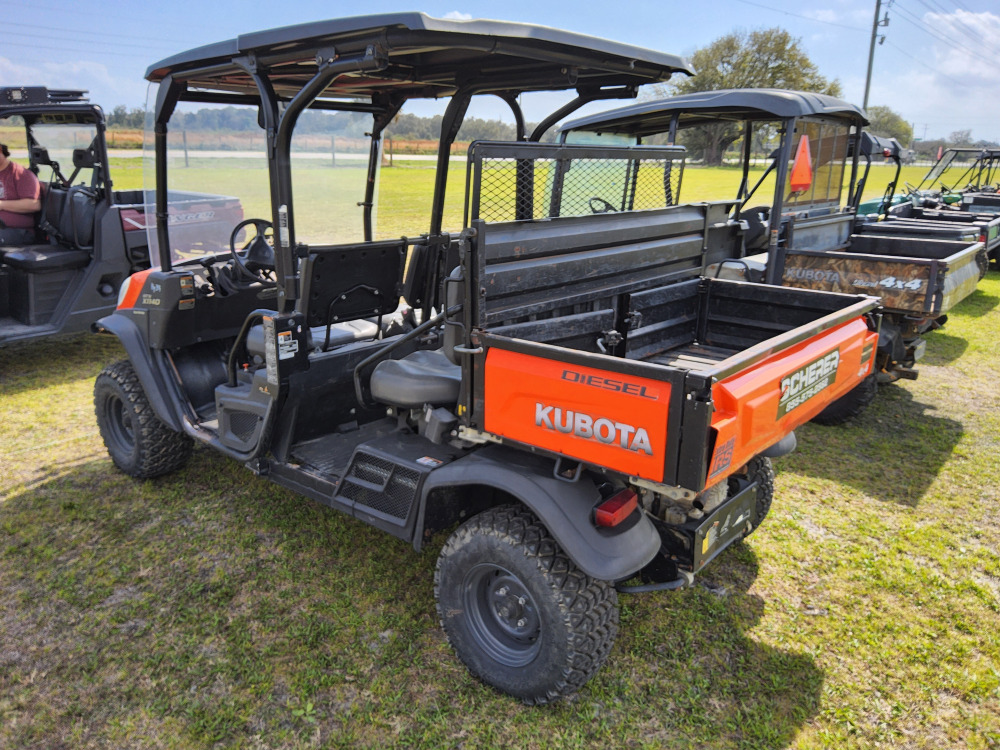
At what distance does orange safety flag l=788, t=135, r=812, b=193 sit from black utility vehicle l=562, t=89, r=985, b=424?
0.01 m

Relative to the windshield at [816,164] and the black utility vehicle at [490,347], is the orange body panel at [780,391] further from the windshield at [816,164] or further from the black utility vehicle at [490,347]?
the windshield at [816,164]

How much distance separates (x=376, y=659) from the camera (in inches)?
114

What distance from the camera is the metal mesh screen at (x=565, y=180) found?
2639 millimetres

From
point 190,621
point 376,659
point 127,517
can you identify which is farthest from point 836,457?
point 127,517

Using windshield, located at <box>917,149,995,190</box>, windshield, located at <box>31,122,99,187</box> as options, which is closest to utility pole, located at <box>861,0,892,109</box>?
windshield, located at <box>917,149,995,190</box>

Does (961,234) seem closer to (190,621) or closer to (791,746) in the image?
(791,746)

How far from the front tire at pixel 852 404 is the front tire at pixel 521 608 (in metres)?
3.48

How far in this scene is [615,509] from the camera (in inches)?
97.0

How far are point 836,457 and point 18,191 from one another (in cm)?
752

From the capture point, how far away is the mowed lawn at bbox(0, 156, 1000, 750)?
258cm

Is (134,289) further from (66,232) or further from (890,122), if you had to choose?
(890,122)

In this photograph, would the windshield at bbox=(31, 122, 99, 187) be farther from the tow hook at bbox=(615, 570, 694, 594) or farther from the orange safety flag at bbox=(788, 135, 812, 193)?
the tow hook at bbox=(615, 570, 694, 594)

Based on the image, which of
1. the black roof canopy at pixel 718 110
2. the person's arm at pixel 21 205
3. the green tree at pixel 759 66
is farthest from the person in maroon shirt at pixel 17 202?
the green tree at pixel 759 66

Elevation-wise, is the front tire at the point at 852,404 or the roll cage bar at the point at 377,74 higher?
the roll cage bar at the point at 377,74
